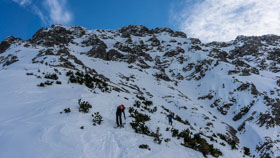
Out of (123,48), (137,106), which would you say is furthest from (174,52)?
(137,106)

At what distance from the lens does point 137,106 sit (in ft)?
52.1

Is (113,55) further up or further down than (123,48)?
further down

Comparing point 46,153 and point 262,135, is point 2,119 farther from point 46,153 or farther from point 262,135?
point 262,135

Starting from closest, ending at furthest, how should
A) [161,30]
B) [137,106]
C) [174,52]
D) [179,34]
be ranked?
[137,106]
[174,52]
[179,34]
[161,30]

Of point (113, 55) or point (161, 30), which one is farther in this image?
point (161, 30)

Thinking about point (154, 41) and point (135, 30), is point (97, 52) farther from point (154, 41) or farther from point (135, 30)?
point (135, 30)

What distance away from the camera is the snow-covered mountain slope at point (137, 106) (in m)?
7.46

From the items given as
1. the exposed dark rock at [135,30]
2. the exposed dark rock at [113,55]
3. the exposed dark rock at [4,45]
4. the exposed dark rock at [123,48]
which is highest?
the exposed dark rock at [135,30]

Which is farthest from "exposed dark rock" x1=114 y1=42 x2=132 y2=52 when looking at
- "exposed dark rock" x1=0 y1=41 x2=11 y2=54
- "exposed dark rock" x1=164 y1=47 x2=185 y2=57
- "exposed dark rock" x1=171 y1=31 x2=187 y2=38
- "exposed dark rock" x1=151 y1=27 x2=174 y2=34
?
"exposed dark rock" x1=0 y1=41 x2=11 y2=54

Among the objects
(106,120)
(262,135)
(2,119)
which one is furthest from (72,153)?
(262,135)

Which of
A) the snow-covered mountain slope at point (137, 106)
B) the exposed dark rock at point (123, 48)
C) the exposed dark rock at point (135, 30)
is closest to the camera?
the snow-covered mountain slope at point (137, 106)

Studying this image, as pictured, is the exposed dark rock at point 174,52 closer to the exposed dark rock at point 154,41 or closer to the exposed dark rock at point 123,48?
the exposed dark rock at point 154,41

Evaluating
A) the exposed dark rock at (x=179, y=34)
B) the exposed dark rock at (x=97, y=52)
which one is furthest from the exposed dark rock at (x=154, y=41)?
the exposed dark rock at (x=97, y=52)

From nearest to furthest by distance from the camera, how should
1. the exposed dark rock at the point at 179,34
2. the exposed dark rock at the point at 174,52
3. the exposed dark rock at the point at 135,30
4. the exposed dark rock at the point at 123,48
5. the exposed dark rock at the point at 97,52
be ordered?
the exposed dark rock at the point at 97,52 → the exposed dark rock at the point at 123,48 → the exposed dark rock at the point at 174,52 → the exposed dark rock at the point at 179,34 → the exposed dark rock at the point at 135,30
